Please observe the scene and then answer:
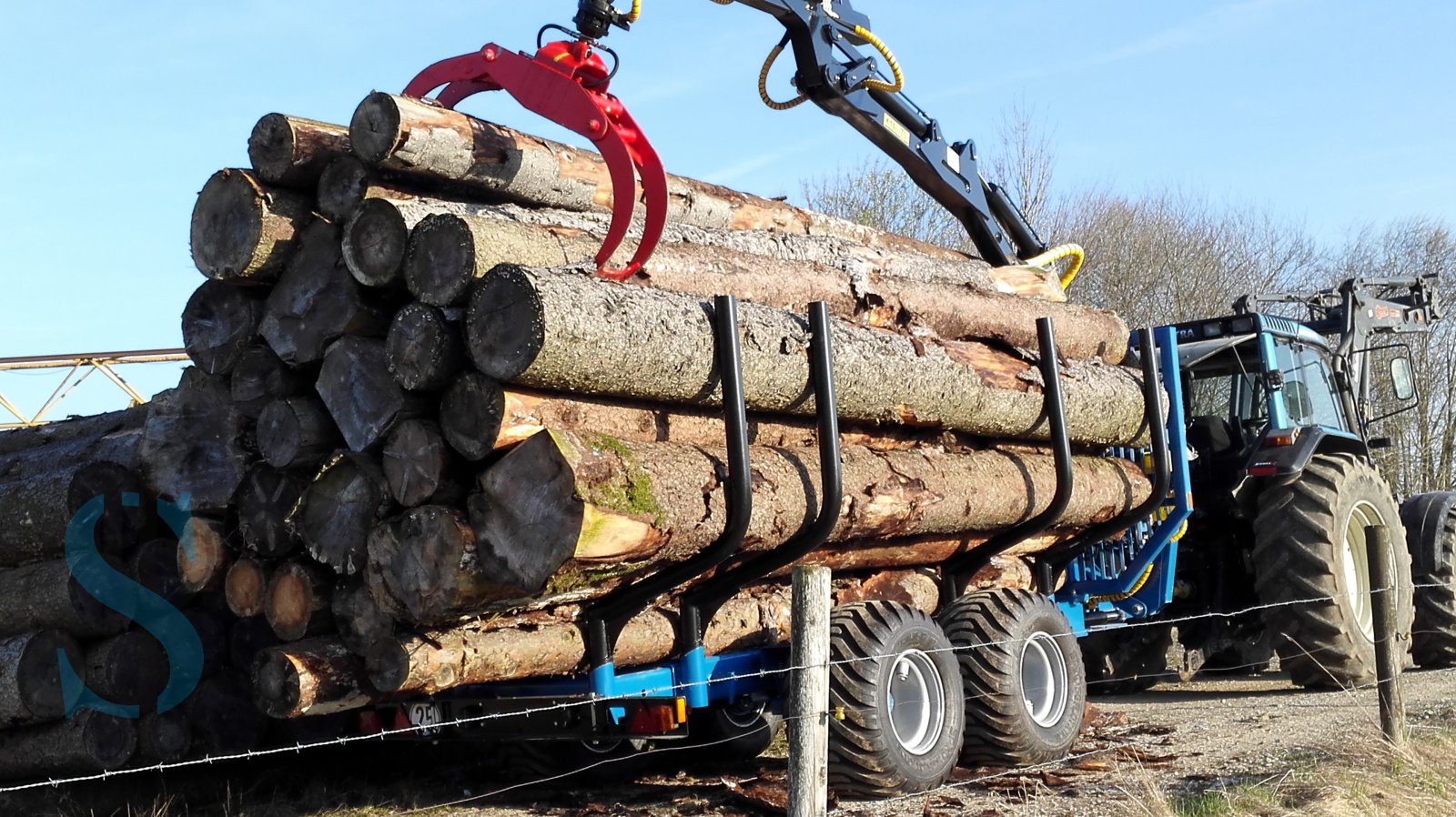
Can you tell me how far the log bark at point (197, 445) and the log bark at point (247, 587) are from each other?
0.38m

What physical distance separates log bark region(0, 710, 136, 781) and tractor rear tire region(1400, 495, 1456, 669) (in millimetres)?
9282

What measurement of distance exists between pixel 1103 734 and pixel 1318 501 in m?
2.55

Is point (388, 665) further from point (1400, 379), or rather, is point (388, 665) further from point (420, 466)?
point (1400, 379)

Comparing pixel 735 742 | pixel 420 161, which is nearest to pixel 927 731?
pixel 735 742

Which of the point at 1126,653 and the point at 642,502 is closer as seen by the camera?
the point at 642,502

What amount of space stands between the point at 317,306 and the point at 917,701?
11.0ft

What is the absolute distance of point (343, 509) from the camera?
624 centimetres

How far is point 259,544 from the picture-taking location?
6.53 metres

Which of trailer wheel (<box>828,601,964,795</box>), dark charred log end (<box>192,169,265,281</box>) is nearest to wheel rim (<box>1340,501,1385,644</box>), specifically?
trailer wheel (<box>828,601,964,795</box>)

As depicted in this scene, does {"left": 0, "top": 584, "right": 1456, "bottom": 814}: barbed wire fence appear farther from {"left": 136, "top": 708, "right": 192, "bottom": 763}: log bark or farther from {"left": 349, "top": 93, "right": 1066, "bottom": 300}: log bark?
{"left": 349, "top": 93, "right": 1066, "bottom": 300}: log bark

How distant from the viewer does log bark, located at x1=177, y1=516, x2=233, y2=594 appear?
678 centimetres

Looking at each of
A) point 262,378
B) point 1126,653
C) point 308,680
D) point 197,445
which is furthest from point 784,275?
point 1126,653

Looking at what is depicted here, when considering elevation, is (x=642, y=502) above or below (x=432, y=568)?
above

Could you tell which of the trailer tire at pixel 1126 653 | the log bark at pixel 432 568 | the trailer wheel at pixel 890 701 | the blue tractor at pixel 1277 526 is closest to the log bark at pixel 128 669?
the log bark at pixel 432 568
